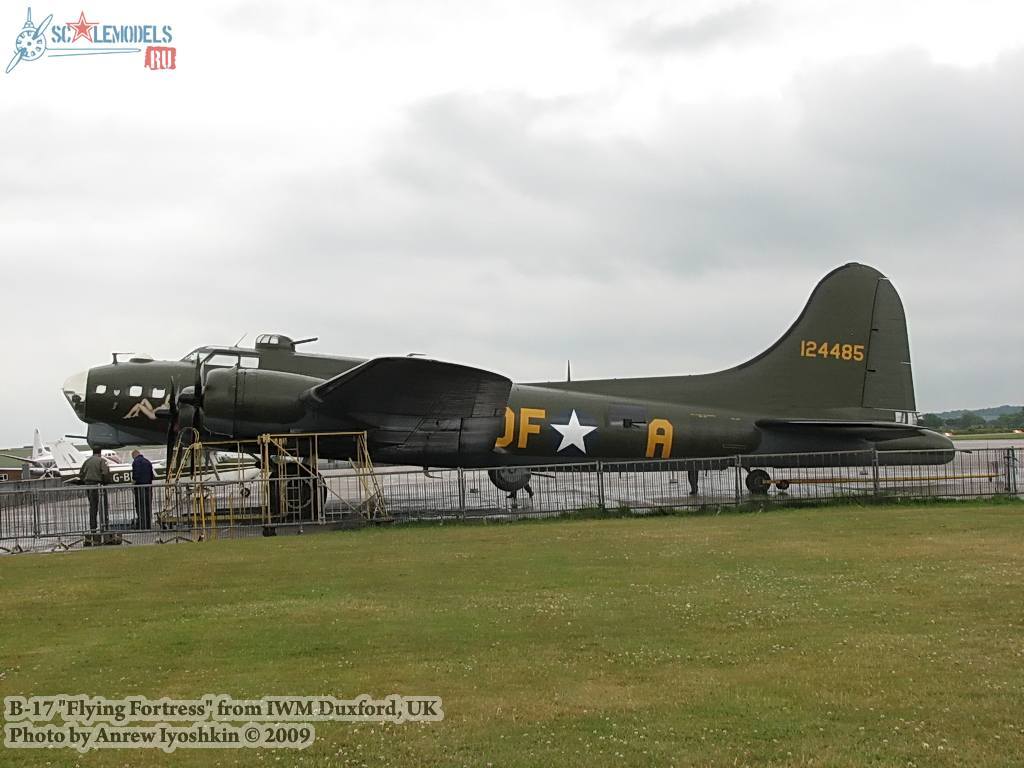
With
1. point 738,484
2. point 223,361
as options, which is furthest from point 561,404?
point 223,361

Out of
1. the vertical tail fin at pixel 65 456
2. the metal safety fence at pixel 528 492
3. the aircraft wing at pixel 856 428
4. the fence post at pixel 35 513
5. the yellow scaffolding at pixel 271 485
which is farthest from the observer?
the vertical tail fin at pixel 65 456

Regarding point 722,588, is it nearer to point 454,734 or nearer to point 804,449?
point 454,734

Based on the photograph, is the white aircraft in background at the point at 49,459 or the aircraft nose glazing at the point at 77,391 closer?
the aircraft nose glazing at the point at 77,391

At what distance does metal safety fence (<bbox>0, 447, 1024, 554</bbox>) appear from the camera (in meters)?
17.0

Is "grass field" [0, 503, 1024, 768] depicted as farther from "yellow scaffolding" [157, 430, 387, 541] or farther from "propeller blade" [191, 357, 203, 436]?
"propeller blade" [191, 357, 203, 436]

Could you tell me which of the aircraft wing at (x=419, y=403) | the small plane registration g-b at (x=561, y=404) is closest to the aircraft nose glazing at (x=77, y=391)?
the small plane registration g-b at (x=561, y=404)

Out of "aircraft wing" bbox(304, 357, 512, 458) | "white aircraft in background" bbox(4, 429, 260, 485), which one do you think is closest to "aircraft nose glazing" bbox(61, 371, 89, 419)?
"aircraft wing" bbox(304, 357, 512, 458)

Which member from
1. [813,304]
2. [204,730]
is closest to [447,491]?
[813,304]

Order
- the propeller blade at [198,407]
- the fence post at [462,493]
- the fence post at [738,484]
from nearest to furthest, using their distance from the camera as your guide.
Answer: the fence post at [462,493]
the fence post at [738,484]
the propeller blade at [198,407]

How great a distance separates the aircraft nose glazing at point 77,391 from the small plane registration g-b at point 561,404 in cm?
4

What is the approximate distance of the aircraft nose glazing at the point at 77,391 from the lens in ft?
67.5

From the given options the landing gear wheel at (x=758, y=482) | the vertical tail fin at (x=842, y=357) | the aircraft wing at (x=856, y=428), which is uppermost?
the vertical tail fin at (x=842, y=357)

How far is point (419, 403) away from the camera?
19219mm

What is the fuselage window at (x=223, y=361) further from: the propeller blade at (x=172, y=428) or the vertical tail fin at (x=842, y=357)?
the vertical tail fin at (x=842, y=357)
